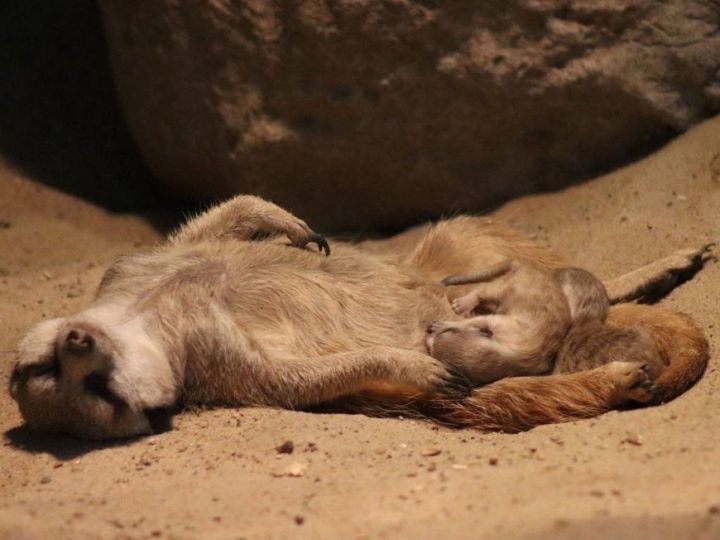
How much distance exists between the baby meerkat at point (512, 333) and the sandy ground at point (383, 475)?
1.12 ft

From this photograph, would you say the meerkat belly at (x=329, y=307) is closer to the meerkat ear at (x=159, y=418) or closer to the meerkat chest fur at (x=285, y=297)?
the meerkat chest fur at (x=285, y=297)

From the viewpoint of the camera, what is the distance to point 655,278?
465 cm

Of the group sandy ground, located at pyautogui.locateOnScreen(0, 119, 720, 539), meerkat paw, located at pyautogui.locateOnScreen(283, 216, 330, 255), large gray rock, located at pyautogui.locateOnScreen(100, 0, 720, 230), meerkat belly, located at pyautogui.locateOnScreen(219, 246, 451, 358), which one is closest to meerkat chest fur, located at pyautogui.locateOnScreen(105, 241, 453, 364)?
→ meerkat belly, located at pyautogui.locateOnScreen(219, 246, 451, 358)

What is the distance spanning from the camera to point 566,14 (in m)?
5.43

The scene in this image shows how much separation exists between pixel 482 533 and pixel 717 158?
3340 mm

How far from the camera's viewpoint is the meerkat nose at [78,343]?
3438 millimetres

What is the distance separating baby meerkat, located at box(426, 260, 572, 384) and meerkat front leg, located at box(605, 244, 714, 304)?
0.44 meters

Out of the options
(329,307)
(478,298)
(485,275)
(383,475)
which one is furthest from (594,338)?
(383,475)

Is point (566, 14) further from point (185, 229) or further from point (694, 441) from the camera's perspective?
point (694, 441)

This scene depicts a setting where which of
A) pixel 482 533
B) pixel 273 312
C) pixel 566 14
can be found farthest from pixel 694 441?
pixel 566 14

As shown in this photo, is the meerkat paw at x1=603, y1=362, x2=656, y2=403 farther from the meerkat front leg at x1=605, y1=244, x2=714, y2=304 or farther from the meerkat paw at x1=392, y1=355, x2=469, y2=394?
the meerkat front leg at x1=605, y1=244, x2=714, y2=304

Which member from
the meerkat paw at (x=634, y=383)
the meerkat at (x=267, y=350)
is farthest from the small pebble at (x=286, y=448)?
the meerkat paw at (x=634, y=383)

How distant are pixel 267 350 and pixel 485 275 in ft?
3.62

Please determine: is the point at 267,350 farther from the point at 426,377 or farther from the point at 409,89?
the point at 409,89
